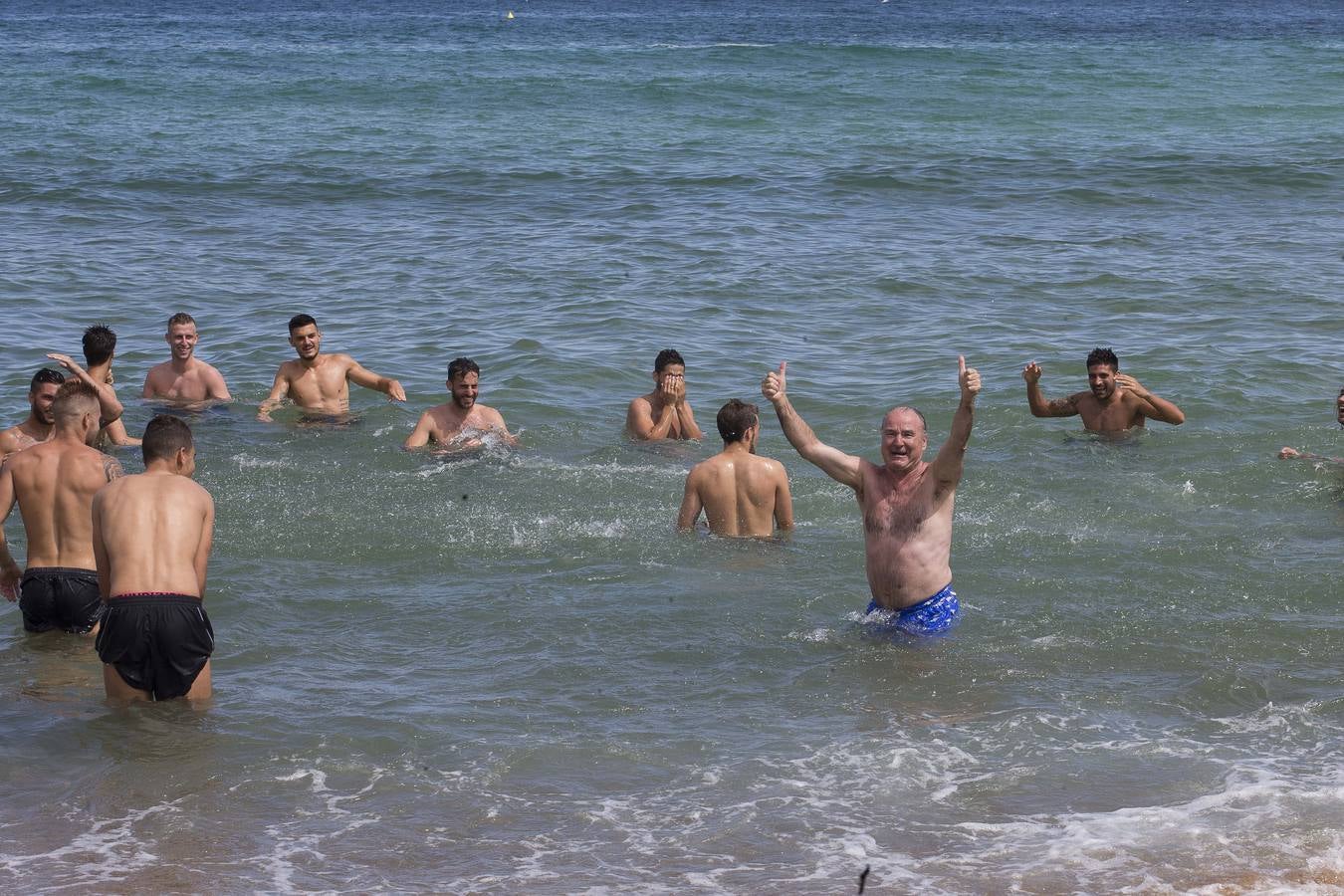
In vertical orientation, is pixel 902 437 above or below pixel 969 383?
below

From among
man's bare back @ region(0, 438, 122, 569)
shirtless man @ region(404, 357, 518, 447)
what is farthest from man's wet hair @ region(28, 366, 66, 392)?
shirtless man @ region(404, 357, 518, 447)

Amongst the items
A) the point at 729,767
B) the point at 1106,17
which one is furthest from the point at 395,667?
the point at 1106,17

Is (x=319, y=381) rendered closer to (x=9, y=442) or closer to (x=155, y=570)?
(x=9, y=442)

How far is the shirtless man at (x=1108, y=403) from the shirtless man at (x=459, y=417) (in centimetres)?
400

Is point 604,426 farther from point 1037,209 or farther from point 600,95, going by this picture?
point 600,95

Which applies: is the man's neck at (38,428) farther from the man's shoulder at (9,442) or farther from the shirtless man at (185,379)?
the shirtless man at (185,379)

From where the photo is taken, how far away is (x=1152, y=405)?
11625mm

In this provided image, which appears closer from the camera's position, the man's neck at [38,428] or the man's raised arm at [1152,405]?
the man's neck at [38,428]

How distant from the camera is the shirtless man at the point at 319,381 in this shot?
12398 mm

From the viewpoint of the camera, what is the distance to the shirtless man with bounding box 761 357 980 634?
7141 mm

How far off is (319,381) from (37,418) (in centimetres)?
348

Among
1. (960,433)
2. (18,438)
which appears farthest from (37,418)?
(960,433)

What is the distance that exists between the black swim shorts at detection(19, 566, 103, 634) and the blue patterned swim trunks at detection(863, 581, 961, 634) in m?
3.79

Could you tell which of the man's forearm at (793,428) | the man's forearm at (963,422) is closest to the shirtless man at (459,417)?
the man's forearm at (793,428)
